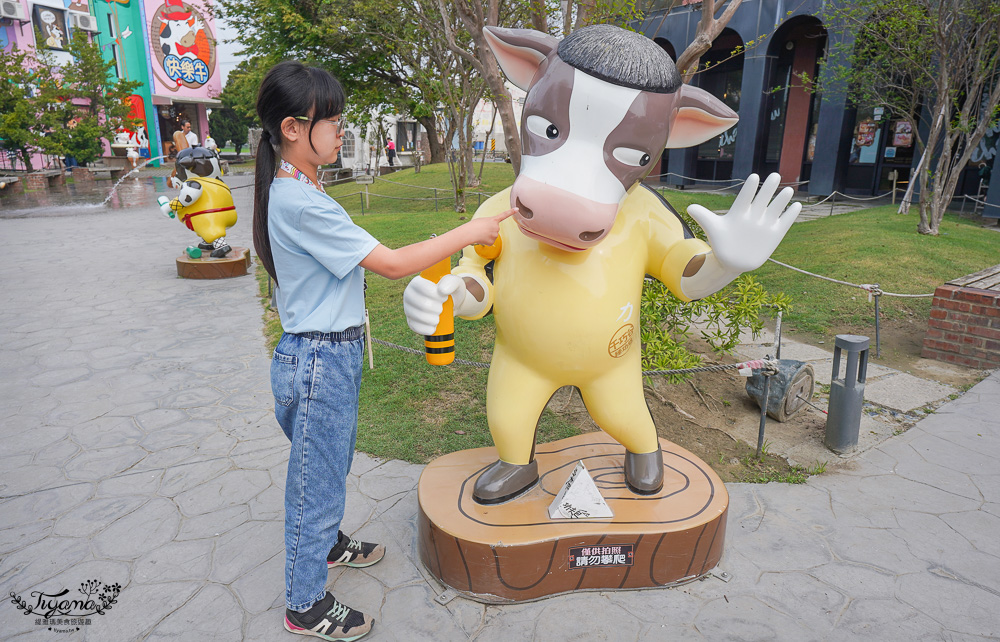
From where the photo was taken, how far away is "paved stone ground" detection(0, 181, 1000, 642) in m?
2.25

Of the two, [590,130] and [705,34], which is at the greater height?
[705,34]

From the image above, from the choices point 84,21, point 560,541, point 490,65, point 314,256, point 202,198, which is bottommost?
point 560,541

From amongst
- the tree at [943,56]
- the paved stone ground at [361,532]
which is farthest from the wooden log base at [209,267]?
the tree at [943,56]

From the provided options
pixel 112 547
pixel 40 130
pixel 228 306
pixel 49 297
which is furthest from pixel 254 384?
pixel 40 130

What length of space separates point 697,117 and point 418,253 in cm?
114

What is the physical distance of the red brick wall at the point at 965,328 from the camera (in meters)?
4.72

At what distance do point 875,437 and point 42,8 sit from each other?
3298 centimetres

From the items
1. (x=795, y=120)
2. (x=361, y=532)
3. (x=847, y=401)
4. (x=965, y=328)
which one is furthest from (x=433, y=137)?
(x=361, y=532)

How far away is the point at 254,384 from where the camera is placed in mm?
4551

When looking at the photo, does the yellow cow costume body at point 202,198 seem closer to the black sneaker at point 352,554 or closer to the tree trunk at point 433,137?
the black sneaker at point 352,554

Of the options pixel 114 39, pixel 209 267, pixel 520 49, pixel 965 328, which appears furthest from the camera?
pixel 114 39

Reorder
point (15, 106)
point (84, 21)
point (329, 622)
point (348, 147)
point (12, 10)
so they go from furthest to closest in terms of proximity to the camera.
Answer: point (348, 147)
point (84, 21)
point (12, 10)
point (15, 106)
point (329, 622)

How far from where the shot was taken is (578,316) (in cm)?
222

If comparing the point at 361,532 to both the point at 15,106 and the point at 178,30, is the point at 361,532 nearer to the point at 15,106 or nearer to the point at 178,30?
the point at 15,106
